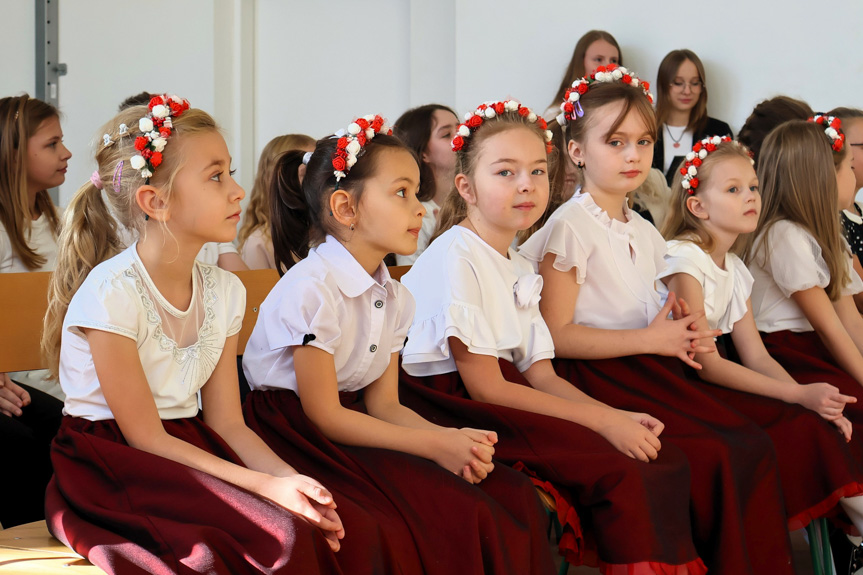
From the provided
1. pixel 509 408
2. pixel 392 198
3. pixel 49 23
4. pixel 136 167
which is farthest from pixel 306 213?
pixel 49 23

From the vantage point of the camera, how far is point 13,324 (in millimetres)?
1933

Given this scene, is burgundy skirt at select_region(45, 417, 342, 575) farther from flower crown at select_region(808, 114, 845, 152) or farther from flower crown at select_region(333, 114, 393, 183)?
flower crown at select_region(808, 114, 845, 152)

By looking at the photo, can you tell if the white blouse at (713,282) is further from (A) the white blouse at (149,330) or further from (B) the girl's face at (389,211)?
(A) the white blouse at (149,330)

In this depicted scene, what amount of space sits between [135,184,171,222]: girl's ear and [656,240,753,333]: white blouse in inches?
53.3

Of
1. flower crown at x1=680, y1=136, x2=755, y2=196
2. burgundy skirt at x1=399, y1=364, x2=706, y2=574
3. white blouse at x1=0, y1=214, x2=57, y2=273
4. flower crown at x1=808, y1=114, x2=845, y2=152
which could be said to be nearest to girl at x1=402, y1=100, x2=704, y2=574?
burgundy skirt at x1=399, y1=364, x2=706, y2=574

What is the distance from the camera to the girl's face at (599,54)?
4.71 m

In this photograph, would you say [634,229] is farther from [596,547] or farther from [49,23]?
[49,23]

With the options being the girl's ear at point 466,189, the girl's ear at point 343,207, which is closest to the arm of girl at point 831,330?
the girl's ear at point 466,189

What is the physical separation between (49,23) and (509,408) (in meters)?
4.40

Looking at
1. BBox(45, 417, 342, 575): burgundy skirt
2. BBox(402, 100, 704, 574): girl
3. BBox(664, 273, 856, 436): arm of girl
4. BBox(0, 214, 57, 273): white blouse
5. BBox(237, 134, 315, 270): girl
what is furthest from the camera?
BBox(237, 134, 315, 270): girl

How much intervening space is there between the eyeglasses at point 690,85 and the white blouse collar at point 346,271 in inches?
128

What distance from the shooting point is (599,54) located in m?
4.72

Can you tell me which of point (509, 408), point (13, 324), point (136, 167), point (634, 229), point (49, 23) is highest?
point (49, 23)

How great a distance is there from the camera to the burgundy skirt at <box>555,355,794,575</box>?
1.82 meters
